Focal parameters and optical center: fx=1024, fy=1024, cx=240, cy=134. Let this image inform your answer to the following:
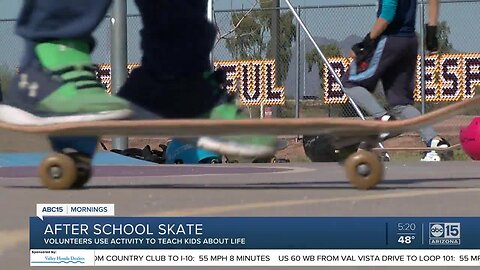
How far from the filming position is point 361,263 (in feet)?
4.36

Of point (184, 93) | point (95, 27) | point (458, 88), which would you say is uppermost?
point (95, 27)

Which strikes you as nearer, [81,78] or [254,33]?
[81,78]

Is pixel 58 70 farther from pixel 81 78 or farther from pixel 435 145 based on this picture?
pixel 435 145

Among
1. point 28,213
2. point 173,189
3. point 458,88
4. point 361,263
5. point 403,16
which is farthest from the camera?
point 458,88

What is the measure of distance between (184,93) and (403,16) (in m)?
0.47

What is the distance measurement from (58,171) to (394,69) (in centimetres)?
72

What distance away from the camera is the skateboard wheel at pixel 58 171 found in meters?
1.89

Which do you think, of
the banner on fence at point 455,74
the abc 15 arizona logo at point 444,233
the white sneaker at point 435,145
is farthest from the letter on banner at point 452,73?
the abc 15 arizona logo at point 444,233

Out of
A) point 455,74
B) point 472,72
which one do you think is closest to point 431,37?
point 455,74

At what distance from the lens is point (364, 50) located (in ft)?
7.04

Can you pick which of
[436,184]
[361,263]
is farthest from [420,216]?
[436,184]

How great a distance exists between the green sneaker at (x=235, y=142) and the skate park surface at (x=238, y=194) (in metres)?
0.07

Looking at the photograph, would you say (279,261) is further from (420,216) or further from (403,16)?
(403,16)

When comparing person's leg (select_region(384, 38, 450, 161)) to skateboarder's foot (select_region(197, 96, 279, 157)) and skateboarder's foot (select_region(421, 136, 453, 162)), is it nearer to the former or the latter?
skateboarder's foot (select_region(197, 96, 279, 157))
